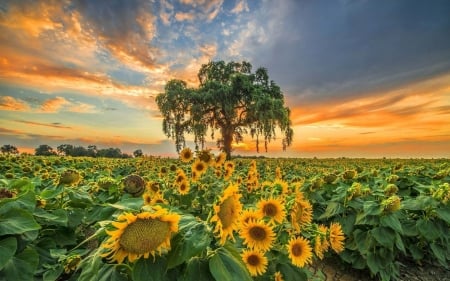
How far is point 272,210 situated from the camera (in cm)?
232

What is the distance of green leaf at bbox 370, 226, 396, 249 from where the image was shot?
3.78 meters

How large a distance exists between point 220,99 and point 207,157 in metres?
23.8

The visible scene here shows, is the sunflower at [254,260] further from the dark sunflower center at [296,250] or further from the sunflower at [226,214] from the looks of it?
the sunflower at [226,214]

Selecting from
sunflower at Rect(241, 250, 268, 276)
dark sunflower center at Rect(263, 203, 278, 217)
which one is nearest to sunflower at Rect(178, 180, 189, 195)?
dark sunflower center at Rect(263, 203, 278, 217)

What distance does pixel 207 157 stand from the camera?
4273mm

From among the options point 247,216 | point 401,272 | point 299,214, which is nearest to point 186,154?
point 299,214

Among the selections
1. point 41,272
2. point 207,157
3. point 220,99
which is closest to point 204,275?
point 41,272

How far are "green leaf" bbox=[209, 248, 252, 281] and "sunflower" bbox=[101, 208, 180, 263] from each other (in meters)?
0.18

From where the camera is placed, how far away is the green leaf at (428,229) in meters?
4.07

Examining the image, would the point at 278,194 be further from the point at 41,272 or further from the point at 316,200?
the point at 316,200

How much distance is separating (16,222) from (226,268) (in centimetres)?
105

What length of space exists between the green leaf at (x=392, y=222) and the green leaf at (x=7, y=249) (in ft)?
11.1

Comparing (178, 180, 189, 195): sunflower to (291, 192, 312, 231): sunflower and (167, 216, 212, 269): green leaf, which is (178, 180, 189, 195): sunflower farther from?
(167, 216, 212, 269): green leaf

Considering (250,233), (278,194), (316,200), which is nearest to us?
(250,233)
